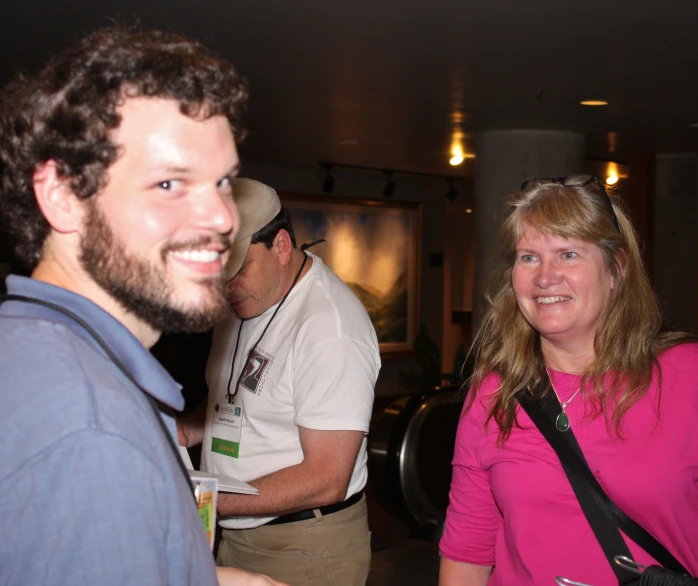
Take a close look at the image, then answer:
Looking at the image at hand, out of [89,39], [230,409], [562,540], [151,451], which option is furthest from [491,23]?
[151,451]

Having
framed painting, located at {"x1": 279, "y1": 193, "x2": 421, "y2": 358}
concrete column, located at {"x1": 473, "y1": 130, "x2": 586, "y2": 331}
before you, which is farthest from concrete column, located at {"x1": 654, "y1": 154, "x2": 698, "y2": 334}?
framed painting, located at {"x1": 279, "y1": 193, "x2": 421, "y2": 358}

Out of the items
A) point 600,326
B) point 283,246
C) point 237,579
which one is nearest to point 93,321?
point 237,579

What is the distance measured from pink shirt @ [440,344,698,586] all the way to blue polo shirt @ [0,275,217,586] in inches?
43.8

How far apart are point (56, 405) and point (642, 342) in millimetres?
1503

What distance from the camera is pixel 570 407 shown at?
1875 mm

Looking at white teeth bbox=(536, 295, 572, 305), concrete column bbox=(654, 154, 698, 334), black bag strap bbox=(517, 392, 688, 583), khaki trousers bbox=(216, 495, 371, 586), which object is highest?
concrete column bbox=(654, 154, 698, 334)

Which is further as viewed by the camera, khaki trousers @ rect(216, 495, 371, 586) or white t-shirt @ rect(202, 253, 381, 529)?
khaki trousers @ rect(216, 495, 371, 586)

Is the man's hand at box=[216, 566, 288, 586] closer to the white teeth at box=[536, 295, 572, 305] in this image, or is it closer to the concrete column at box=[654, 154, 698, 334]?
the white teeth at box=[536, 295, 572, 305]

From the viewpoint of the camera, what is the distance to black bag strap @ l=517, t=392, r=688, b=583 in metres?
1.68

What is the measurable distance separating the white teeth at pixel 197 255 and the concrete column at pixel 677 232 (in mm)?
8933

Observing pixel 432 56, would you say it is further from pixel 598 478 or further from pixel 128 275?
pixel 128 275

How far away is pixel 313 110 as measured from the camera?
6555mm

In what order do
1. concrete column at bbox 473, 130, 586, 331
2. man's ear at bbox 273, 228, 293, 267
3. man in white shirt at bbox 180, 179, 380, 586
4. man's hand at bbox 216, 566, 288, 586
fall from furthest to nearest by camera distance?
concrete column at bbox 473, 130, 586, 331 → man's ear at bbox 273, 228, 293, 267 → man in white shirt at bbox 180, 179, 380, 586 → man's hand at bbox 216, 566, 288, 586

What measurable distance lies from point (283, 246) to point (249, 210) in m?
0.17
